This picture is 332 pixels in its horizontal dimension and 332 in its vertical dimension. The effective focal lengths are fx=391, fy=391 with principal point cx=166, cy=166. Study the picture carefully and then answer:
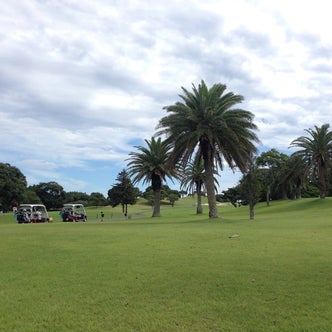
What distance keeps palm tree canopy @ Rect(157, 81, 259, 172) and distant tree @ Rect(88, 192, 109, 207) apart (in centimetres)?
8445

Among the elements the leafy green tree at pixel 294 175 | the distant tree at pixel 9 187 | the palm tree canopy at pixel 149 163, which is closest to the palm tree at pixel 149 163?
the palm tree canopy at pixel 149 163

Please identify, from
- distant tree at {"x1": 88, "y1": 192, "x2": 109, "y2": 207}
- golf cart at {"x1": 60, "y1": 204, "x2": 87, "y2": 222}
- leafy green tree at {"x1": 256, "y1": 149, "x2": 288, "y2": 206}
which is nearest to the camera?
golf cart at {"x1": 60, "y1": 204, "x2": 87, "y2": 222}

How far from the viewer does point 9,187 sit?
247ft

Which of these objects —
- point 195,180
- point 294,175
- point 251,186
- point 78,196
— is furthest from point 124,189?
point 78,196

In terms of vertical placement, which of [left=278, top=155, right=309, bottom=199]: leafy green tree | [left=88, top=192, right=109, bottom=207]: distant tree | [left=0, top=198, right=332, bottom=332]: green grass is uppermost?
[left=278, top=155, right=309, bottom=199]: leafy green tree

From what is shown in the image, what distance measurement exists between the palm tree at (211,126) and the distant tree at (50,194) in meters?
76.2

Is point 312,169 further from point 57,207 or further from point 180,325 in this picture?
point 57,207

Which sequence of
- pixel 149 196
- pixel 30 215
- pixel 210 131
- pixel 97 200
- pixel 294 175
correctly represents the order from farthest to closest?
pixel 97 200, pixel 149 196, pixel 294 175, pixel 30 215, pixel 210 131

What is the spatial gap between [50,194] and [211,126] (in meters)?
79.9

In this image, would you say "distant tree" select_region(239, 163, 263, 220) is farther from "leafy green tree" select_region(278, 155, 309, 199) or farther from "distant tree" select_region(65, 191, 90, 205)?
"distant tree" select_region(65, 191, 90, 205)

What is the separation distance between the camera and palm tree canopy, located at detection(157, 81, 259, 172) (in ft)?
99.2

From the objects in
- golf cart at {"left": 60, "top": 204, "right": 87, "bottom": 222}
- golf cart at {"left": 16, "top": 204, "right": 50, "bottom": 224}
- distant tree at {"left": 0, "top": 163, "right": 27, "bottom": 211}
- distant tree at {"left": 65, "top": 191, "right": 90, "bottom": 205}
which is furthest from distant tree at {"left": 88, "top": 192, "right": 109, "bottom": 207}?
golf cart at {"left": 16, "top": 204, "right": 50, "bottom": 224}

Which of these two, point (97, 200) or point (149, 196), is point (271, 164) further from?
point (97, 200)

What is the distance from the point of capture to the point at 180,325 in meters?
5.04
